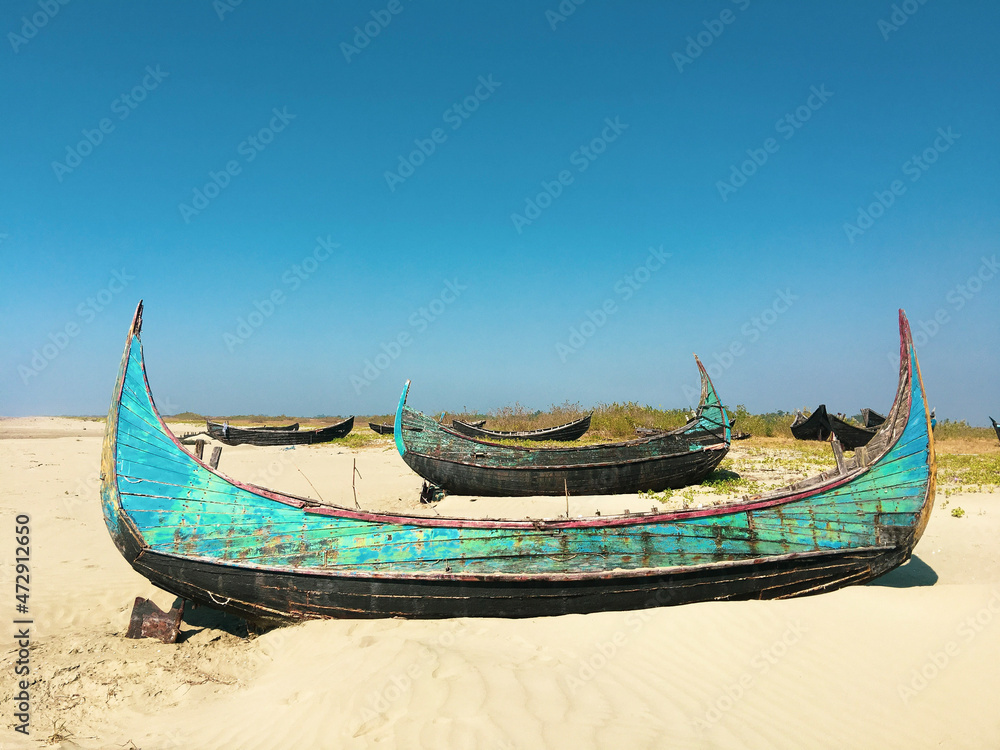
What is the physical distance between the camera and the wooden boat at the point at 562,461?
12.6 m

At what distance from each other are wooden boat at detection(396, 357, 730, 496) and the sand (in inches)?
235

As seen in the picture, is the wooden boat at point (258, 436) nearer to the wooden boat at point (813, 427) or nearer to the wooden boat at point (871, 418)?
the wooden boat at point (813, 427)

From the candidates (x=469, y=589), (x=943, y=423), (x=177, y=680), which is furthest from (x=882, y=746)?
(x=943, y=423)

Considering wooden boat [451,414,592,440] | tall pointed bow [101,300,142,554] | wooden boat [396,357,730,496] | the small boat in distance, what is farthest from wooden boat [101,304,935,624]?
wooden boat [451,414,592,440]

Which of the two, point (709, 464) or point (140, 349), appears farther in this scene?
point (709, 464)

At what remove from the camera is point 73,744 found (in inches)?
156

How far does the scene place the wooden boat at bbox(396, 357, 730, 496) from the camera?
1262cm

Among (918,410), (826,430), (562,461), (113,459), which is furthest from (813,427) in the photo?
(113,459)

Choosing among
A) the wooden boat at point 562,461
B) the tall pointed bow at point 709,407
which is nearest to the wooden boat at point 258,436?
the wooden boat at point 562,461

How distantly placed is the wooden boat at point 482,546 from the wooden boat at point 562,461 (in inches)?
237

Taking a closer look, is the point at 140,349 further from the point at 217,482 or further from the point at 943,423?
the point at 943,423

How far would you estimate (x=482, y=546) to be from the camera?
603 centimetres

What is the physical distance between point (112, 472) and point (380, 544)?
3.49 m

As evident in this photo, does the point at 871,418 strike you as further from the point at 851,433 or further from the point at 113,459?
the point at 113,459
